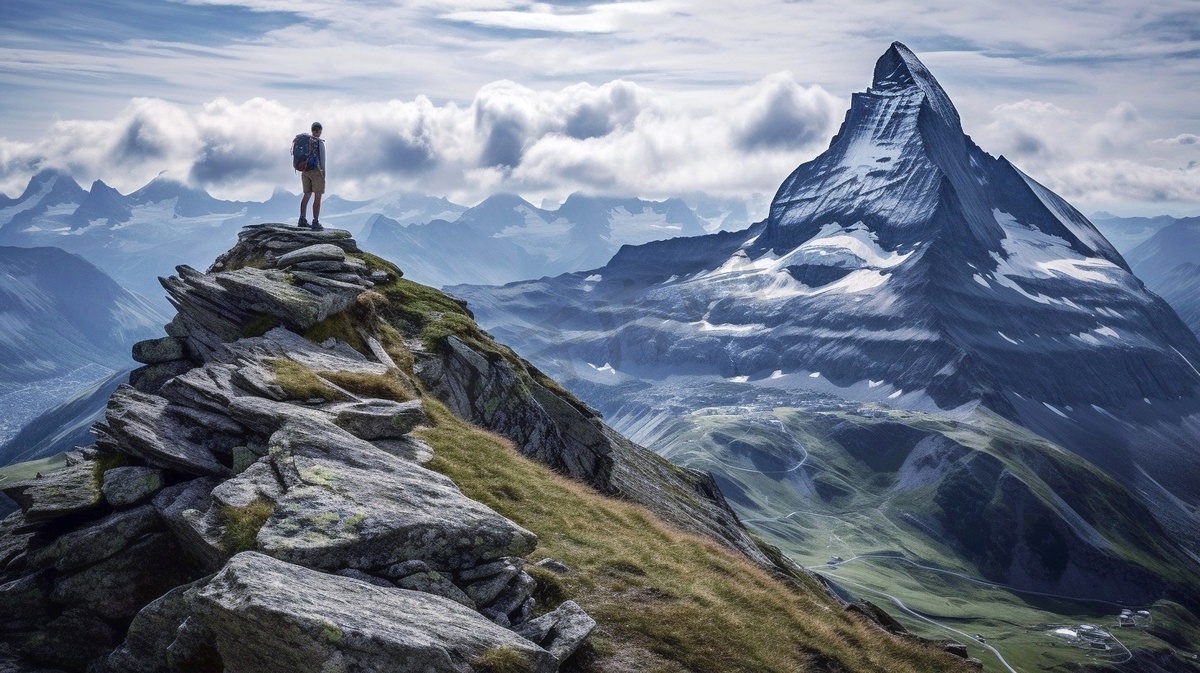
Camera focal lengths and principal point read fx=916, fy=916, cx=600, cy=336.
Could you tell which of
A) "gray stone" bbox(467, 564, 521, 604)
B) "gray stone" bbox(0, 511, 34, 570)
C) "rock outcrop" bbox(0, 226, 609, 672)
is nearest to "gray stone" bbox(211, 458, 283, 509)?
"rock outcrop" bbox(0, 226, 609, 672)

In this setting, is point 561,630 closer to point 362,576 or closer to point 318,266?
point 362,576

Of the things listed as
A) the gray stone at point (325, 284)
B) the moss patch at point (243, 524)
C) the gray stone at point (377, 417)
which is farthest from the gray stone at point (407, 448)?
the gray stone at point (325, 284)

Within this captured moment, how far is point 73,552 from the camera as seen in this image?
27141mm

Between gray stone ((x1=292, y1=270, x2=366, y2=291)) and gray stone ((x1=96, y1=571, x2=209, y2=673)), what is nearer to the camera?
gray stone ((x1=96, y1=571, x2=209, y2=673))

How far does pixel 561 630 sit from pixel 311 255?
31558mm

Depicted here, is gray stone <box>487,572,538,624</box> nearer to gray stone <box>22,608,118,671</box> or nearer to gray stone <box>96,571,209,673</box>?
gray stone <box>96,571,209,673</box>

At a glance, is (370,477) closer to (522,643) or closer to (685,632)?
(522,643)

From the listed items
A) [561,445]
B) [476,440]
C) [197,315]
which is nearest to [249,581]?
[476,440]

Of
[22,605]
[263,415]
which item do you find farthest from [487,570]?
[22,605]

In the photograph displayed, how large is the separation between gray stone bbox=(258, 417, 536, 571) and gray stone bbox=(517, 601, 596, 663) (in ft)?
7.79

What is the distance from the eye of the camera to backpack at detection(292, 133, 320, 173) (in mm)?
56219

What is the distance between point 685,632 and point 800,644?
198 inches

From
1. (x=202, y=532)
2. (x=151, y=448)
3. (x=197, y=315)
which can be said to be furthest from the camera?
(x=197, y=315)

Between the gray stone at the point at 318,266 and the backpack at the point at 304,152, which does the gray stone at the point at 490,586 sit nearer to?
the gray stone at the point at 318,266
